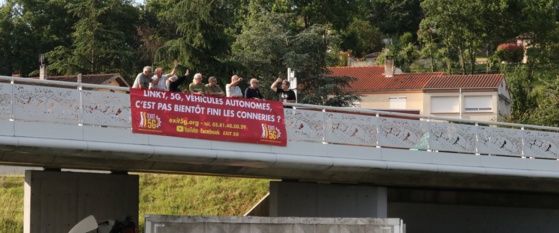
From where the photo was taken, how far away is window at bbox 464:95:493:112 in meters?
65.8


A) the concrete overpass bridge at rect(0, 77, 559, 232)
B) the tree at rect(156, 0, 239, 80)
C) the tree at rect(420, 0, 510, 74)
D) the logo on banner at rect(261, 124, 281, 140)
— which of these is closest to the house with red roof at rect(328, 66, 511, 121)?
the tree at rect(420, 0, 510, 74)

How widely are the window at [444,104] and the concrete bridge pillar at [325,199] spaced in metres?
40.4

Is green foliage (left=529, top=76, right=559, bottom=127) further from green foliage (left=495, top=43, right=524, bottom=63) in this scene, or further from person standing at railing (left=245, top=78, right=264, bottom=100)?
person standing at railing (left=245, top=78, right=264, bottom=100)

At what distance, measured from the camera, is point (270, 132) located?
22.3 metres

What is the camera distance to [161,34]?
67938 millimetres

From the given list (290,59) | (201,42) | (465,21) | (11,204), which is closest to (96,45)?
(201,42)

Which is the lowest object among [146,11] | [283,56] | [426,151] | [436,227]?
[436,227]

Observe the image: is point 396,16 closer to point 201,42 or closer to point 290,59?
point 290,59

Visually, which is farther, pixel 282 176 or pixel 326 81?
pixel 326 81

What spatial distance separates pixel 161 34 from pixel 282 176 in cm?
4351

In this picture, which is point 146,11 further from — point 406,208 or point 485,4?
point 406,208

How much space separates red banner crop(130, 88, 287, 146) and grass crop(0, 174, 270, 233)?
14500mm

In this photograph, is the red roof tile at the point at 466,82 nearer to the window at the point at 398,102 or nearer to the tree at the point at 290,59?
the window at the point at 398,102

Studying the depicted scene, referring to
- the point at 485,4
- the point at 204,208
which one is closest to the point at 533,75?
the point at 485,4
